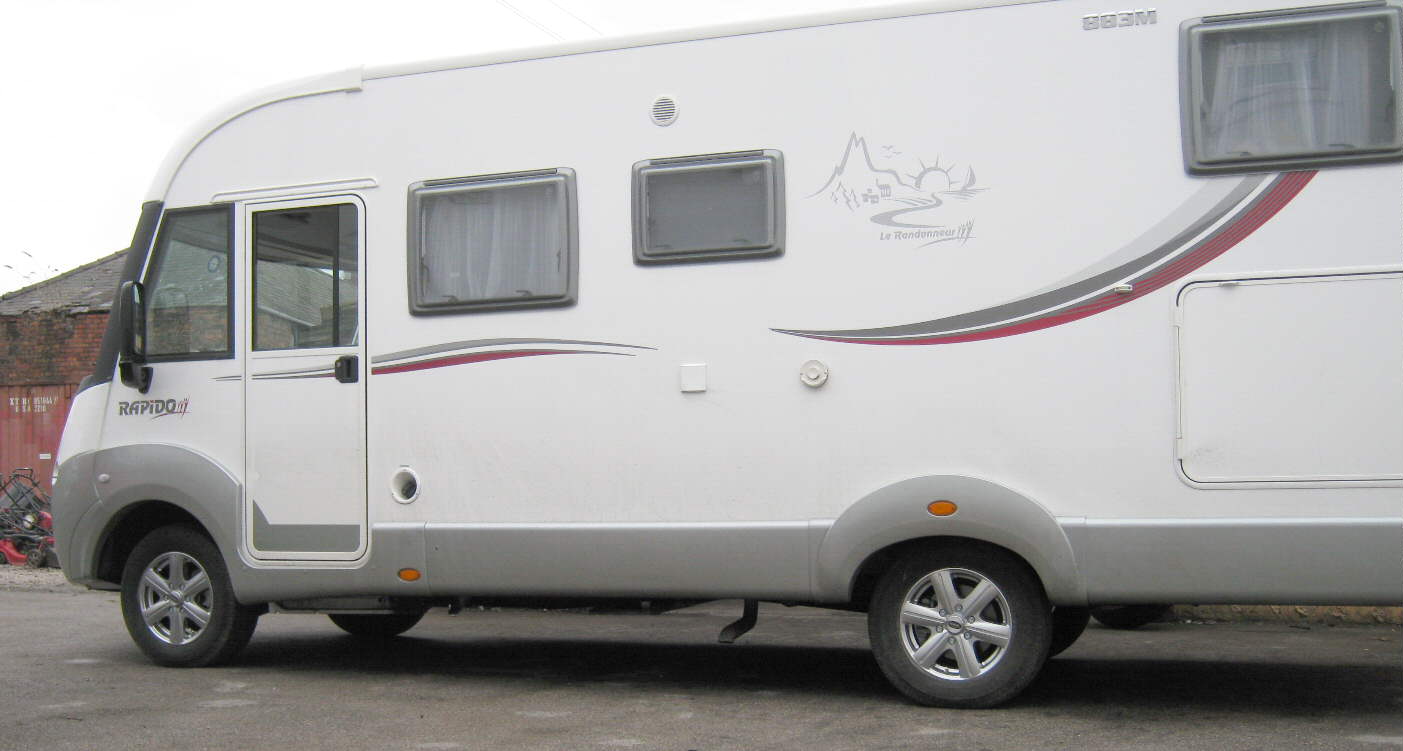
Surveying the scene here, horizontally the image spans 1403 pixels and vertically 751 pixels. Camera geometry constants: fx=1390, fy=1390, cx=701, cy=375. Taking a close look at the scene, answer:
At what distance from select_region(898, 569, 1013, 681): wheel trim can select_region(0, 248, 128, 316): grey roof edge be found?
54.4ft

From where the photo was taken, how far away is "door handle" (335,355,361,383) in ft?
24.2

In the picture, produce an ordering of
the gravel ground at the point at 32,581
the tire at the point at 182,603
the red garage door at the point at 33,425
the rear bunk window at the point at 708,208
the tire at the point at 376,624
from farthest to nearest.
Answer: the red garage door at the point at 33,425 → the gravel ground at the point at 32,581 → the tire at the point at 376,624 → the tire at the point at 182,603 → the rear bunk window at the point at 708,208

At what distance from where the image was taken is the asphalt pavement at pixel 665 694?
589cm

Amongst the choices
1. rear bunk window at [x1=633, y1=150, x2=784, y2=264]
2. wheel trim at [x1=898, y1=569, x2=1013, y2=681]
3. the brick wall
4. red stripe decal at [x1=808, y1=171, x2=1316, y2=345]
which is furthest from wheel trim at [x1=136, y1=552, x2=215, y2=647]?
the brick wall

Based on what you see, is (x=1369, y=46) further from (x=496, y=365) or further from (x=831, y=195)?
(x=496, y=365)

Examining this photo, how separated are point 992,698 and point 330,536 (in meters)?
3.54

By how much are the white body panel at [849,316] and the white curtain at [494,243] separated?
0.13m

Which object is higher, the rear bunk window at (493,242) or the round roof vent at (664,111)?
the round roof vent at (664,111)

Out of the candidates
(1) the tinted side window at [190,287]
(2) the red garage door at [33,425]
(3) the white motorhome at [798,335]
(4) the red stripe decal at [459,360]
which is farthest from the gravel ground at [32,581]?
(4) the red stripe decal at [459,360]

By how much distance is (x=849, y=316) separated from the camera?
653cm

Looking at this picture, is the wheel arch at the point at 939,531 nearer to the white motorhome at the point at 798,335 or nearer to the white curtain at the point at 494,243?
the white motorhome at the point at 798,335

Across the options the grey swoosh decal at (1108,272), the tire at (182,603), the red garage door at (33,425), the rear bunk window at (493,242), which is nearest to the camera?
the grey swoosh decal at (1108,272)

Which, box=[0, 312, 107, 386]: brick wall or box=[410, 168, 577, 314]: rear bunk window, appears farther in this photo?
box=[0, 312, 107, 386]: brick wall

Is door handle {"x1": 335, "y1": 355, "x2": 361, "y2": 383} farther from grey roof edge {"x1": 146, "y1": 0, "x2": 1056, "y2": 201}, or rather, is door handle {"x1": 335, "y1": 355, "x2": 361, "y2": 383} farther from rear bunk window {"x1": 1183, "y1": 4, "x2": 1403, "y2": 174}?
rear bunk window {"x1": 1183, "y1": 4, "x2": 1403, "y2": 174}
